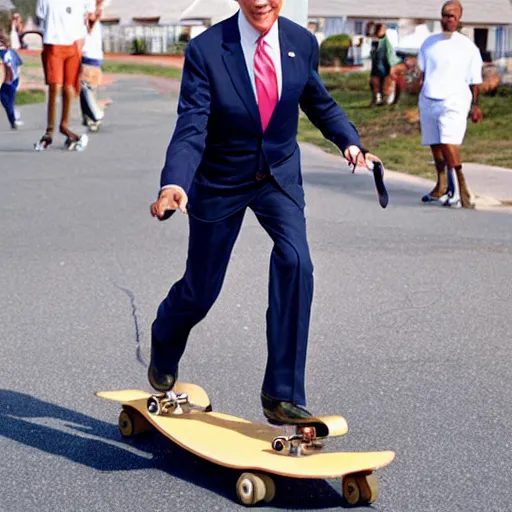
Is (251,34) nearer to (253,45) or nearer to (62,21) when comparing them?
(253,45)

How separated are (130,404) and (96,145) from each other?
42.9 ft

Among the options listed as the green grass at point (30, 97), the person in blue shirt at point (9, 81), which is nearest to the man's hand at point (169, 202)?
the person in blue shirt at point (9, 81)

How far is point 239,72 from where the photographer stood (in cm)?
500

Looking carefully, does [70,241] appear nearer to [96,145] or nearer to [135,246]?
[135,246]

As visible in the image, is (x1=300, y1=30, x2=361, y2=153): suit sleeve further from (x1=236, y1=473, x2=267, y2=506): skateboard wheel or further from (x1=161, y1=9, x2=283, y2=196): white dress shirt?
(x1=236, y1=473, x2=267, y2=506): skateboard wheel

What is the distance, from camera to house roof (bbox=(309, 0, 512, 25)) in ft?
133

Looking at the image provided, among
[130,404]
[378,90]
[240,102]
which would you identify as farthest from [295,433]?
[378,90]

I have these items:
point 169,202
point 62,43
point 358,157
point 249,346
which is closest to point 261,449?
point 169,202

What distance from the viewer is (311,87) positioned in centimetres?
519

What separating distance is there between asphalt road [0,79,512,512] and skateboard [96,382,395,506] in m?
0.12

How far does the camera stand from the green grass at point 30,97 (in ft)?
97.6

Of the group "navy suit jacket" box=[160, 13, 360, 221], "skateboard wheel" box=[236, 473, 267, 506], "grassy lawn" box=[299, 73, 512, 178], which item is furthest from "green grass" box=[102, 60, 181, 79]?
"skateboard wheel" box=[236, 473, 267, 506]

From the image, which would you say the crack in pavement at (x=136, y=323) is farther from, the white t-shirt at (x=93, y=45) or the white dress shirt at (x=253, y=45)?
the white t-shirt at (x=93, y=45)

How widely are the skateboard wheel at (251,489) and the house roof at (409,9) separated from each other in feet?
119
